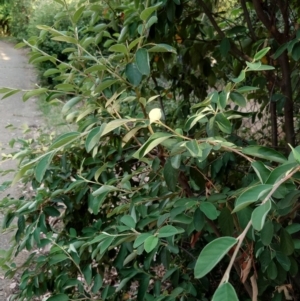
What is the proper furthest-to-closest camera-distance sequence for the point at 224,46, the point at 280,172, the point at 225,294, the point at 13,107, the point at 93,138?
the point at 13,107 < the point at 224,46 < the point at 93,138 < the point at 280,172 < the point at 225,294

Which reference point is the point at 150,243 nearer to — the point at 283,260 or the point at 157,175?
the point at 283,260

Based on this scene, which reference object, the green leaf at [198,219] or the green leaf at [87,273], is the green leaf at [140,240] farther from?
the green leaf at [87,273]

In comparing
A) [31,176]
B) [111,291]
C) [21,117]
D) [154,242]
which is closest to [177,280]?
[111,291]

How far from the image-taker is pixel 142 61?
1.39m

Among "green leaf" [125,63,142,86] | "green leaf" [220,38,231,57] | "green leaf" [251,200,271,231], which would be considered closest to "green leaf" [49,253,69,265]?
"green leaf" [125,63,142,86]

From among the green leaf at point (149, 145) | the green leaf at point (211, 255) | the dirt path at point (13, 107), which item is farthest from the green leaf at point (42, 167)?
the dirt path at point (13, 107)

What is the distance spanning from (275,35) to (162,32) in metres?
0.49

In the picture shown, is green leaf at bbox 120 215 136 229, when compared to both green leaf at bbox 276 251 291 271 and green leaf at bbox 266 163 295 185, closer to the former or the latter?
green leaf at bbox 276 251 291 271

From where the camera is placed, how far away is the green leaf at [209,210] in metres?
1.31

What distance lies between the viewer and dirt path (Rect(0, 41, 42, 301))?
5.06 metres

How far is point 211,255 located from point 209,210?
57 cm

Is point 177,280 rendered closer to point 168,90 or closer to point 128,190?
point 128,190

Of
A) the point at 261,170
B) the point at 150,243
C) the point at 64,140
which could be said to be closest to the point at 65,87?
the point at 64,140

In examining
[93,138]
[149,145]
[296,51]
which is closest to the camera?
[149,145]
